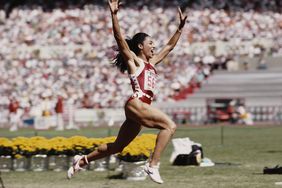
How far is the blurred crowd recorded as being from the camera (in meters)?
48.9

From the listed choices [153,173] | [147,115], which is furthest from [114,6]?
[153,173]

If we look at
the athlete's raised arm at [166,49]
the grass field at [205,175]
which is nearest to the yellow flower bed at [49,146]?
the grass field at [205,175]

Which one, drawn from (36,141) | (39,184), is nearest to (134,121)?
(39,184)

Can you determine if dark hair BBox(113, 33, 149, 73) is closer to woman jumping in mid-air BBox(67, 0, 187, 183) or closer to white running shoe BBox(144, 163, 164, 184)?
woman jumping in mid-air BBox(67, 0, 187, 183)

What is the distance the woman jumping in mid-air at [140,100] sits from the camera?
1287 centimetres

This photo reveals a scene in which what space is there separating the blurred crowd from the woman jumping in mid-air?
31.5 meters

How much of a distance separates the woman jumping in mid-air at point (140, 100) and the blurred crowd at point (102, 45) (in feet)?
103

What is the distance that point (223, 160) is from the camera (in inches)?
821

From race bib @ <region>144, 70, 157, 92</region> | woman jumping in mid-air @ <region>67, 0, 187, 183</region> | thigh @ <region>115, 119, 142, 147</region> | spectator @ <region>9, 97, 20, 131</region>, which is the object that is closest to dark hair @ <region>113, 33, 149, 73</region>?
woman jumping in mid-air @ <region>67, 0, 187, 183</region>

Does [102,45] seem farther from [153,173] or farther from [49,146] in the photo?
[153,173]

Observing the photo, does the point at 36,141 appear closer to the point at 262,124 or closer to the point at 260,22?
the point at 262,124

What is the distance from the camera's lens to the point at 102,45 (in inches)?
2096

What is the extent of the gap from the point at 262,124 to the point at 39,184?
27169mm

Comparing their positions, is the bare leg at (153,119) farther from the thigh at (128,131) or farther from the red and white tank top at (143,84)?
the thigh at (128,131)
